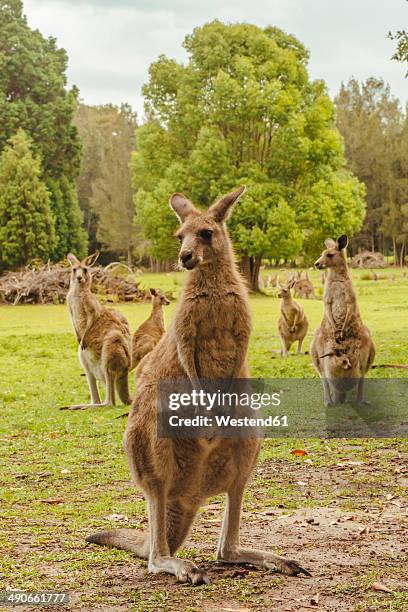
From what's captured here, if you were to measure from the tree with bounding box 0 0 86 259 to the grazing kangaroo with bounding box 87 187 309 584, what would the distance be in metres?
26.3

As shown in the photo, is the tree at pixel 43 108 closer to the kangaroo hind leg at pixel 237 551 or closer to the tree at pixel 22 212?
the tree at pixel 22 212

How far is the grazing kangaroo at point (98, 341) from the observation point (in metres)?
7.39

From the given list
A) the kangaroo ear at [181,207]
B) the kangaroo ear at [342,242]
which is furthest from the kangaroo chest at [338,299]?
the kangaroo ear at [181,207]

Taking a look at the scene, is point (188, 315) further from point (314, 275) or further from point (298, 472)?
point (314, 275)

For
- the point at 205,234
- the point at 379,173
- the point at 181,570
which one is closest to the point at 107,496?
the point at 181,570

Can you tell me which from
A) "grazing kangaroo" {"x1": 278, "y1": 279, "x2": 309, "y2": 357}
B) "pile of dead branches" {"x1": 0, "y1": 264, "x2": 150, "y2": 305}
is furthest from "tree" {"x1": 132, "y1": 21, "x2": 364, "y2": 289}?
"grazing kangaroo" {"x1": 278, "y1": 279, "x2": 309, "y2": 357}

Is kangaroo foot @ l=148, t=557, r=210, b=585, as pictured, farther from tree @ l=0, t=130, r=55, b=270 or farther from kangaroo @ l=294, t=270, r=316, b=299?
tree @ l=0, t=130, r=55, b=270

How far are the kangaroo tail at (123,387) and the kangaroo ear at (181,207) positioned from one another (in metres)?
4.31

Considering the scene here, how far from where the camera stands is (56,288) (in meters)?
21.6

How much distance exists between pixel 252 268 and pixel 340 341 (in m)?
19.0

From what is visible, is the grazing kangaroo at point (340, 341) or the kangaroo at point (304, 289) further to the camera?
the kangaroo at point (304, 289)

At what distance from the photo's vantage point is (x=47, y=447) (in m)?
6.19

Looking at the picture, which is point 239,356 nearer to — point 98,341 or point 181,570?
point 181,570

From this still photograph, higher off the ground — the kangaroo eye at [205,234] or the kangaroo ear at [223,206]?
the kangaroo ear at [223,206]
